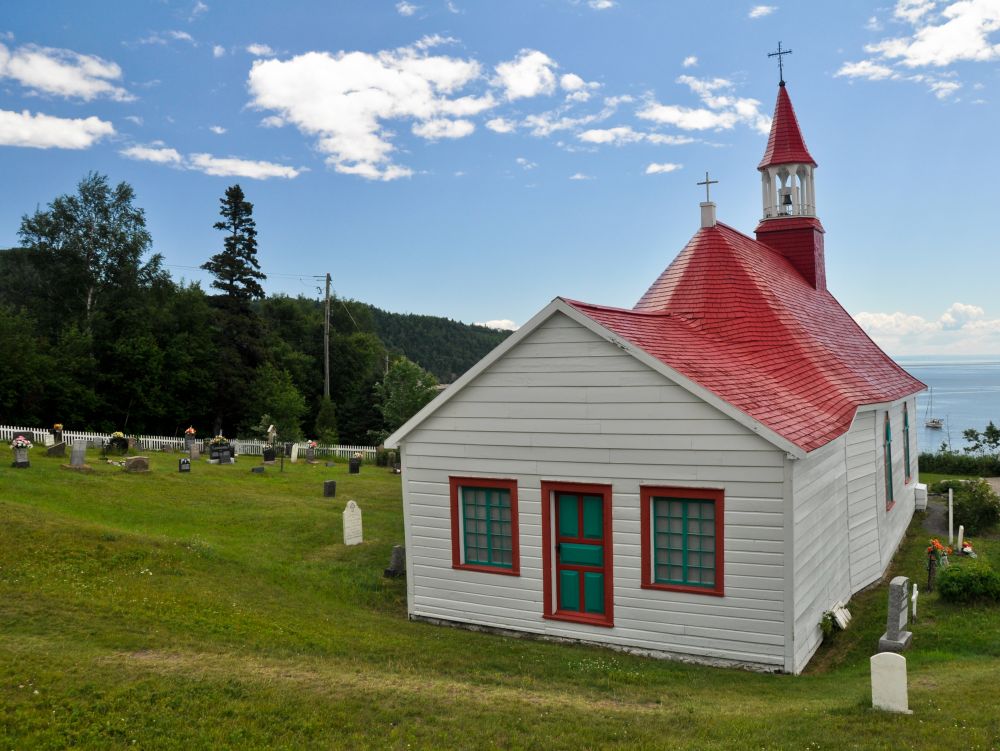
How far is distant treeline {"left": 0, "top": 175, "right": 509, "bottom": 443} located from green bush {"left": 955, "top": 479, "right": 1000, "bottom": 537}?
1143 inches

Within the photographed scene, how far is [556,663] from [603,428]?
3365mm

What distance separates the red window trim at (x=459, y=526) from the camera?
11789mm

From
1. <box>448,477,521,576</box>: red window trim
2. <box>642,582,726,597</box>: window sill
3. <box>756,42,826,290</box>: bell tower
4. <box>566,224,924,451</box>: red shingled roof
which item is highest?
<box>756,42,826,290</box>: bell tower

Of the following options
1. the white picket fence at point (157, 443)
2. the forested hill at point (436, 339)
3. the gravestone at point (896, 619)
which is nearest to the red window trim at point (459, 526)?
the gravestone at point (896, 619)

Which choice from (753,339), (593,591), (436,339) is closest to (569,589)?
(593,591)

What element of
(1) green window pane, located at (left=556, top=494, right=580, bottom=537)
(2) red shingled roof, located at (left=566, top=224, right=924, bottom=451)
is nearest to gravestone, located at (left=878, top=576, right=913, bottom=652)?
(2) red shingled roof, located at (left=566, top=224, right=924, bottom=451)

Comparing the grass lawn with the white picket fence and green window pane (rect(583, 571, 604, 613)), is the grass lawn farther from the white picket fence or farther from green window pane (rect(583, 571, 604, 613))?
the white picket fence

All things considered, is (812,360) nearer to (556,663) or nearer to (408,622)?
(556,663)

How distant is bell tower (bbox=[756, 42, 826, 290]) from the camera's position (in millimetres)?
21875

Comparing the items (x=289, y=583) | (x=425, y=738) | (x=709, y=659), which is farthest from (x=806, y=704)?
(x=289, y=583)

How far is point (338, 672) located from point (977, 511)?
17.6 metres

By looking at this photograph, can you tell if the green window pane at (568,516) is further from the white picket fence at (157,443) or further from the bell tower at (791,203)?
the white picket fence at (157,443)

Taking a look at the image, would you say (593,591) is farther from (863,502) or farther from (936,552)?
(936,552)

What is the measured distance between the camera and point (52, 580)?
12094 millimetres
